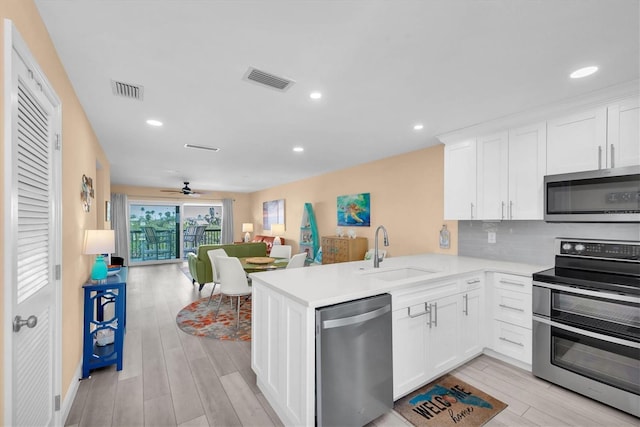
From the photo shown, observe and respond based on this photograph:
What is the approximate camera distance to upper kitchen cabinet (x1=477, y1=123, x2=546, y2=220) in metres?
2.69

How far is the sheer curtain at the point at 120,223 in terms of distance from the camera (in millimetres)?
8156

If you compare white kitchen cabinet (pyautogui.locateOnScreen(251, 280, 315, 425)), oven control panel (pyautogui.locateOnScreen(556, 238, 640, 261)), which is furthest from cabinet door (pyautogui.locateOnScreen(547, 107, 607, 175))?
white kitchen cabinet (pyautogui.locateOnScreen(251, 280, 315, 425))

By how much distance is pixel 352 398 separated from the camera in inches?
68.2

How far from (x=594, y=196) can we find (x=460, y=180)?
118cm

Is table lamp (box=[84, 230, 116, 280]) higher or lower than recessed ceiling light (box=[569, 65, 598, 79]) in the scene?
lower

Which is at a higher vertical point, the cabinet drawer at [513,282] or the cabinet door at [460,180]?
the cabinet door at [460,180]

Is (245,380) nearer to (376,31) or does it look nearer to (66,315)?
(66,315)

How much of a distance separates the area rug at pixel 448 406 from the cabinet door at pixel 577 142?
2036mm

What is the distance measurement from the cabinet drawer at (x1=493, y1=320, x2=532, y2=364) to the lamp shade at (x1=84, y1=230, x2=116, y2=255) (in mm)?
3650

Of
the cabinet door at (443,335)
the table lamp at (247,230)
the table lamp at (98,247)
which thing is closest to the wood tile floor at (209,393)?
the cabinet door at (443,335)

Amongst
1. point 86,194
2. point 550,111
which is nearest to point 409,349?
point 550,111

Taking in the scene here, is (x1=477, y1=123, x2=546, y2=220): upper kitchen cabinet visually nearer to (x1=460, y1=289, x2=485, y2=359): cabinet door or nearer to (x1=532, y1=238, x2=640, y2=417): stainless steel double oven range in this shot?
(x1=532, y1=238, x2=640, y2=417): stainless steel double oven range

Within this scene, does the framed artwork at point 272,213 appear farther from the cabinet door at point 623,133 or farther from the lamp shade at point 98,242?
the cabinet door at point 623,133

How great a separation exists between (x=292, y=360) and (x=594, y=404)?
2.26 meters
